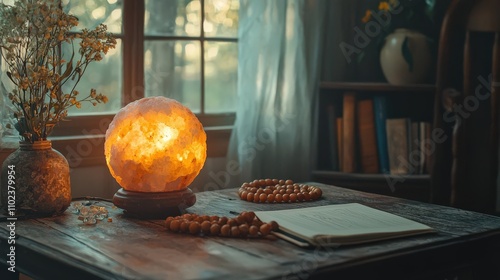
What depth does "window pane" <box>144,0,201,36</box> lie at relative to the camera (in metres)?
3.03

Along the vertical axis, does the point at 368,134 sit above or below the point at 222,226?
above

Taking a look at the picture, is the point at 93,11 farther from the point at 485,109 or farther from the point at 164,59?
the point at 485,109

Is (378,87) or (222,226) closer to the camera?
(222,226)

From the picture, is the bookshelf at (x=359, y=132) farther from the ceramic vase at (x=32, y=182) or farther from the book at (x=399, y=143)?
the ceramic vase at (x=32, y=182)

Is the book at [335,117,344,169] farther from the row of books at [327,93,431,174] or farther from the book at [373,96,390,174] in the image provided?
the book at [373,96,390,174]

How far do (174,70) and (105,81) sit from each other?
12.9 inches

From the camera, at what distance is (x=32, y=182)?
1.80 meters

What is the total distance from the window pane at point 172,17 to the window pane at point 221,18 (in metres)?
0.05

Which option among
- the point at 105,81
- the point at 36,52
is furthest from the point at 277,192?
the point at 105,81

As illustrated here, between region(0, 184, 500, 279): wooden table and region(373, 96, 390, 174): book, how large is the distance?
4.08 ft

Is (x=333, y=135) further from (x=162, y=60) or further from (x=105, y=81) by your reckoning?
(x=105, y=81)

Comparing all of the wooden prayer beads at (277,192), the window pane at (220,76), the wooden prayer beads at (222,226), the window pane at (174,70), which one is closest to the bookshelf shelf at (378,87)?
the window pane at (220,76)

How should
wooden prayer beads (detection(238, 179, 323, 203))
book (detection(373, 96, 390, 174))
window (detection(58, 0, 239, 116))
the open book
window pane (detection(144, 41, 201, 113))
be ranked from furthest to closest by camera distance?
1. book (detection(373, 96, 390, 174))
2. window pane (detection(144, 41, 201, 113))
3. window (detection(58, 0, 239, 116))
4. wooden prayer beads (detection(238, 179, 323, 203))
5. the open book

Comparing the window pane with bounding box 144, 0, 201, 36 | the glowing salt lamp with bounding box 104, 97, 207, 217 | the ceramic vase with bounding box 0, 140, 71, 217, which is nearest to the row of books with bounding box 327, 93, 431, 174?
the window pane with bounding box 144, 0, 201, 36
